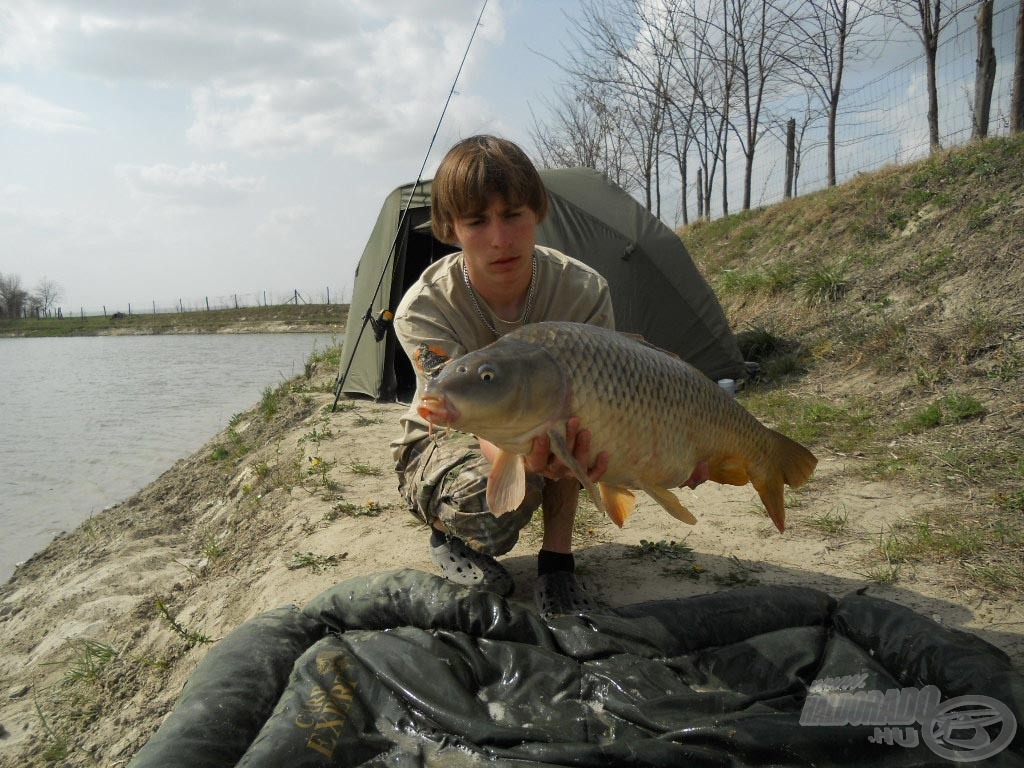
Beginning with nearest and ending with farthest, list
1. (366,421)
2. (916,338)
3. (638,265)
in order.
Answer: (916,338), (366,421), (638,265)

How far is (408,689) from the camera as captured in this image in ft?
4.28

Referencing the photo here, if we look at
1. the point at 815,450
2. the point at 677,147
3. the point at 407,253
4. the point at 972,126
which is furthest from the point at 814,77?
the point at 815,450

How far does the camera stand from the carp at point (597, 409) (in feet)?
3.95

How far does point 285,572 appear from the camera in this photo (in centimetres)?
219

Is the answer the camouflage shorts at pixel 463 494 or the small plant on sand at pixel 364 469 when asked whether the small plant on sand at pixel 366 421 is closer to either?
the small plant on sand at pixel 364 469

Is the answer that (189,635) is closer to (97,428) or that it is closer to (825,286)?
(825,286)

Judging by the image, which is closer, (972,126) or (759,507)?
(759,507)

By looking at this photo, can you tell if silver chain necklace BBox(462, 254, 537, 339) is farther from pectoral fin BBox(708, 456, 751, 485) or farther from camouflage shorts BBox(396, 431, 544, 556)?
pectoral fin BBox(708, 456, 751, 485)

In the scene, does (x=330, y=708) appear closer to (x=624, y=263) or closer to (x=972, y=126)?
(x=624, y=263)

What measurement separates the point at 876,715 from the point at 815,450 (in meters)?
2.05

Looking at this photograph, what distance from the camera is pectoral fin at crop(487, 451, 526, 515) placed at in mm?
1321

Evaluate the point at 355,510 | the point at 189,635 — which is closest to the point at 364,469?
the point at 355,510

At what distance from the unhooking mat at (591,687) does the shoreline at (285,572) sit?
37cm

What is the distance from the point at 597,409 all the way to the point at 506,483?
0.75ft
